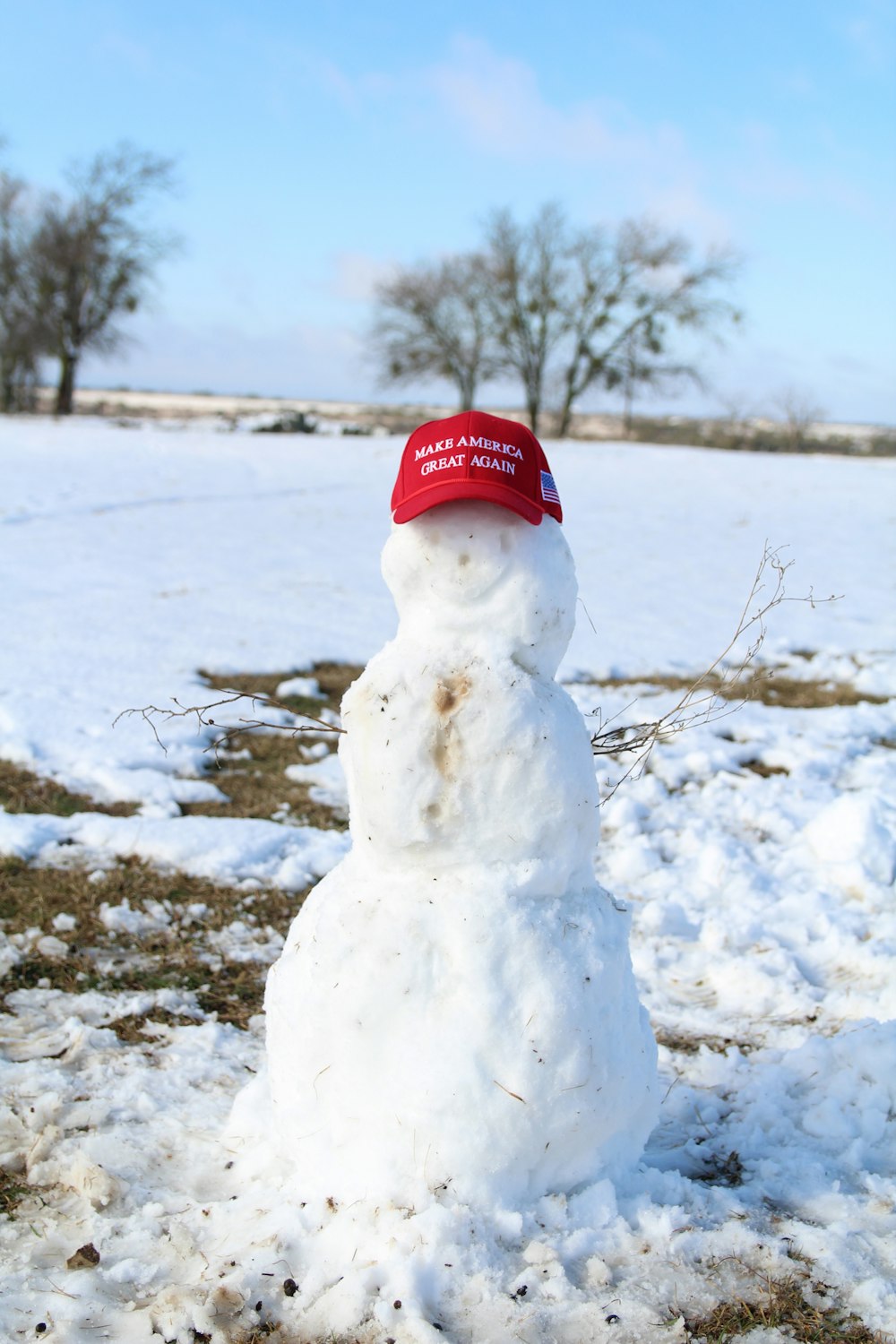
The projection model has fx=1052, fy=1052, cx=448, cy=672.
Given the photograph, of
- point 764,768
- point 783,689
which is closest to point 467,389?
point 783,689

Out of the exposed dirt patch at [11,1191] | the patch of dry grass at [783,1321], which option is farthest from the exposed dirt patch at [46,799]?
the patch of dry grass at [783,1321]

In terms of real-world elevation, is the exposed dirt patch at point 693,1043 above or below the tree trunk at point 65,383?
below

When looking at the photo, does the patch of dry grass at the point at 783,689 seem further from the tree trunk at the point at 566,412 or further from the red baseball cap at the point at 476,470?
the tree trunk at the point at 566,412

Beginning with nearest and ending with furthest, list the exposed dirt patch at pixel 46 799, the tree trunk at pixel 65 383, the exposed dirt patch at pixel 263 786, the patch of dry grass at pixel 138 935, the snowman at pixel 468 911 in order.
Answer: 1. the snowman at pixel 468 911
2. the patch of dry grass at pixel 138 935
3. the exposed dirt patch at pixel 46 799
4. the exposed dirt patch at pixel 263 786
5. the tree trunk at pixel 65 383

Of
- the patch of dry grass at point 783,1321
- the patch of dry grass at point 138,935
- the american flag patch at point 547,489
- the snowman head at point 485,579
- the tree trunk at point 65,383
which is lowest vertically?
the patch of dry grass at point 138,935

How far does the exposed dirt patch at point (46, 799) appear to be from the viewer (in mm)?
4855

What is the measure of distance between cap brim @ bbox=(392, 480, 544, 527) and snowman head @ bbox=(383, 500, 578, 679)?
0.04 m

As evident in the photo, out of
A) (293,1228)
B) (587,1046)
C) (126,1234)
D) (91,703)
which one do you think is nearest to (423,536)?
(587,1046)

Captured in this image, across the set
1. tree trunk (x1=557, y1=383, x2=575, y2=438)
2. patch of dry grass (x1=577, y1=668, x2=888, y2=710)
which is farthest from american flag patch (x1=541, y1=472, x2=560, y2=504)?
tree trunk (x1=557, y1=383, x2=575, y2=438)

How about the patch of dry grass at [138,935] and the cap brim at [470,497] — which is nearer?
the cap brim at [470,497]

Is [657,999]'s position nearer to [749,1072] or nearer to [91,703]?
[749,1072]

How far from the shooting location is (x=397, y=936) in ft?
7.32

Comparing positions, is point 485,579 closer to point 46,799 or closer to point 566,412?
point 46,799

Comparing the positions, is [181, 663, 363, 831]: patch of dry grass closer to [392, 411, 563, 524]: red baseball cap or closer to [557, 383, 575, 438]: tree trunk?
[392, 411, 563, 524]: red baseball cap
